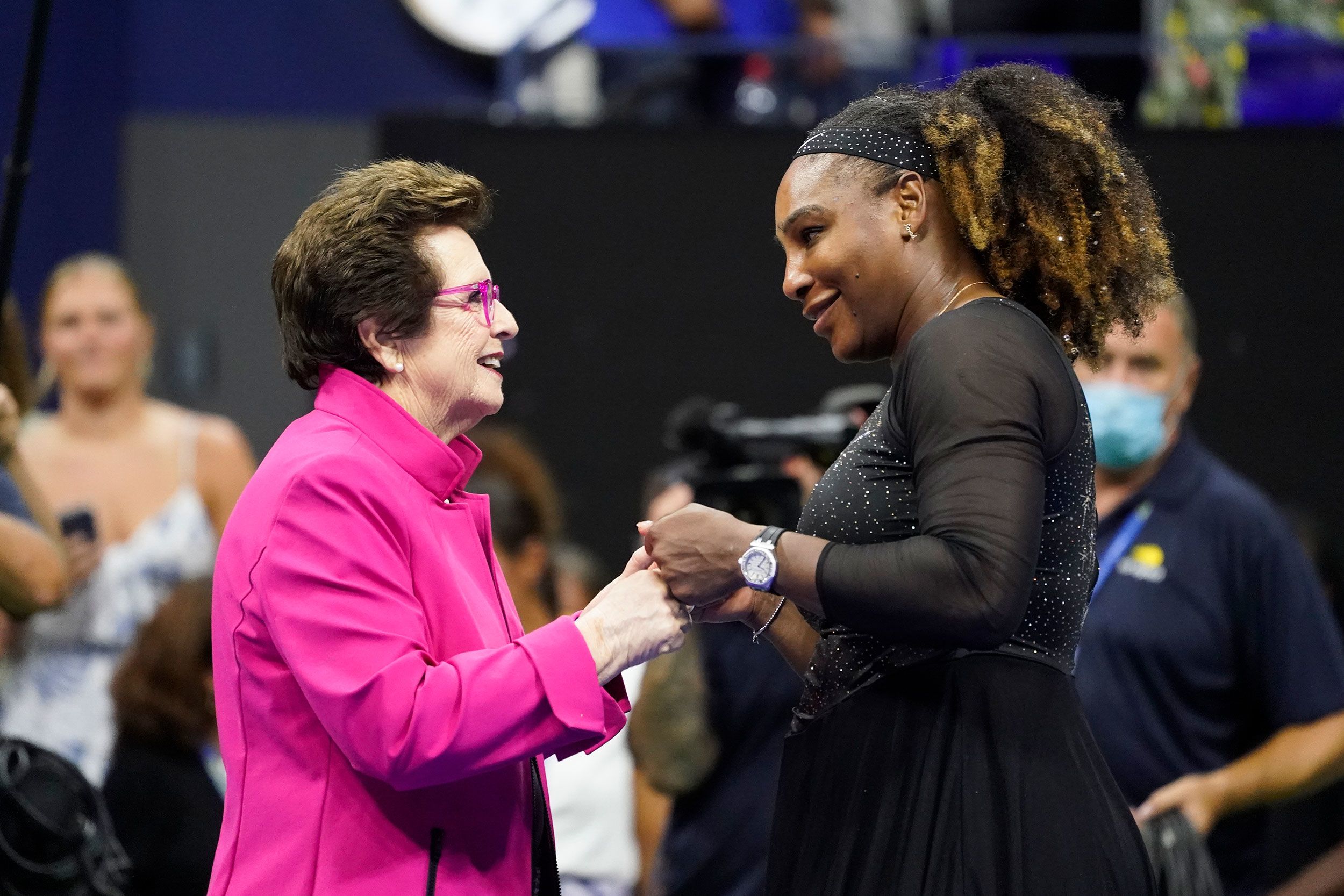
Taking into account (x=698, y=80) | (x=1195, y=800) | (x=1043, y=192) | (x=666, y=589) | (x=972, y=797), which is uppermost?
(x=698, y=80)

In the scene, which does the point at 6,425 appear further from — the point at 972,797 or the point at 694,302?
the point at 694,302

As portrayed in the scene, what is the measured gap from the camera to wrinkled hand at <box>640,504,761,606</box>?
6.42ft

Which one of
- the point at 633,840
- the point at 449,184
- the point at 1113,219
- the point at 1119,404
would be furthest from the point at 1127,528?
the point at 449,184

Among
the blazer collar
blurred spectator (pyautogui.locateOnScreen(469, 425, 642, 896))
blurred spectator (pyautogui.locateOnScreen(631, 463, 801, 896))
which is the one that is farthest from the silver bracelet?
blurred spectator (pyautogui.locateOnScreen(631, 463, 801, 896))

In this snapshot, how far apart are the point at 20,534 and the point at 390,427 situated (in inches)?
49.8

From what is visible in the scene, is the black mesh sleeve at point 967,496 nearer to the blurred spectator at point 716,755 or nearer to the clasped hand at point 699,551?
the clasped hand at point 699,551

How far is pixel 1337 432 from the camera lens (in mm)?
4988

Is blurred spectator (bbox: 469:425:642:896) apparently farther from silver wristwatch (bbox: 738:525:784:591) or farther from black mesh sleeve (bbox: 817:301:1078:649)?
black mesh sleeve (bbox: 817:301:1078:649)

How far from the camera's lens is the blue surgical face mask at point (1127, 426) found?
11.5 feet

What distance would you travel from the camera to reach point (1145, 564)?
3.46 m

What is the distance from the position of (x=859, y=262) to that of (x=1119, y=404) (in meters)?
1.70

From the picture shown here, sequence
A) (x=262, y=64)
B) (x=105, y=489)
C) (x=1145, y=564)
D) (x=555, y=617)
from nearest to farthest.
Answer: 1. (x=1145, y=564)
2. (x=555, y=617)
3. (x=105, y=489)
4. (x=262, y=64)

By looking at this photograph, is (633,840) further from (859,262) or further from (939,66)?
(939,66)

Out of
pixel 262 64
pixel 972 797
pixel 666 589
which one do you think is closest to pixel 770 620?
pixel 666 589
